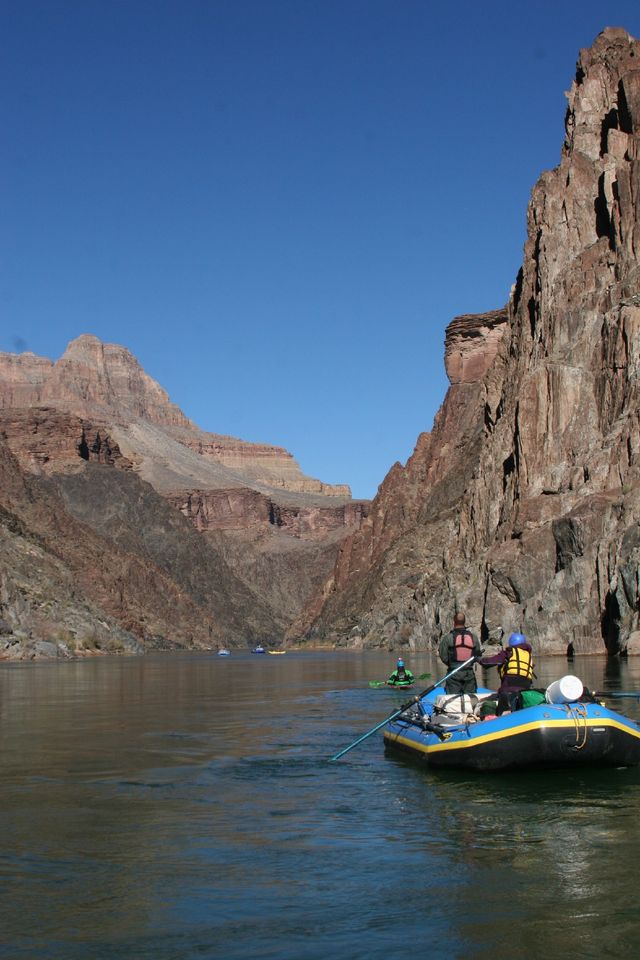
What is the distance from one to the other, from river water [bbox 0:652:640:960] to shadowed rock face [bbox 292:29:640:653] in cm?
5451

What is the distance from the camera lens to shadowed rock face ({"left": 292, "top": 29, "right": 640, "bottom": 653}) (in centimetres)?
8538

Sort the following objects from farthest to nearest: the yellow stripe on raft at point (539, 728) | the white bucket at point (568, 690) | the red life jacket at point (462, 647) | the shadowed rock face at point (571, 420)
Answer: the shadowed rock face at point (571, 420) < the red life jacket at point (462, 647) < the white bucket at point (568, 690) < the yellow stripe on raft at point (539, 728)

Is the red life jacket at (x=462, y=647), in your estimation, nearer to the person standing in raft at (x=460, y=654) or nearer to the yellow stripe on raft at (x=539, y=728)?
the person standing in raft at (x=460, y=654)

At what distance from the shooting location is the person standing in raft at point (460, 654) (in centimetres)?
2312

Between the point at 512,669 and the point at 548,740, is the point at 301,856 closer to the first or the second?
the point at 548,740

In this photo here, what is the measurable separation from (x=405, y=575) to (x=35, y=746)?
5486 inches

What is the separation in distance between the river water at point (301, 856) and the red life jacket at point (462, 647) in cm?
247

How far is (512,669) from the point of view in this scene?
2156cm

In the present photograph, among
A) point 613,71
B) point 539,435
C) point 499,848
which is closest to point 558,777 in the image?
point 499,848

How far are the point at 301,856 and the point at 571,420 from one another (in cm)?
9021

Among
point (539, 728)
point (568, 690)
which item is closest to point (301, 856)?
point (539, 728)

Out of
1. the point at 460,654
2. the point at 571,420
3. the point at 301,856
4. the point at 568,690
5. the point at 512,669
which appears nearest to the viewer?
the point at 301,856

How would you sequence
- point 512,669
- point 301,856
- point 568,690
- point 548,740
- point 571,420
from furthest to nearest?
point 571,420, point 512,669, point 568,690, point 548,740, point 301,856

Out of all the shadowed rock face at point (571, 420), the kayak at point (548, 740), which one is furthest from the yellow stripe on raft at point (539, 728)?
the shadowed rock face at point (571, 420)
